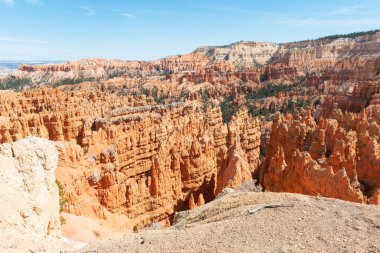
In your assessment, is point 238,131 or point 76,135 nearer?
point 76,135


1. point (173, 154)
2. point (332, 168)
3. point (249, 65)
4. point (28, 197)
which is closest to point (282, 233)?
point (28, 197)

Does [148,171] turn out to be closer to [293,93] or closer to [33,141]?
[33,141]

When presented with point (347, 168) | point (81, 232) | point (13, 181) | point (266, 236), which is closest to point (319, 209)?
point (266, 236)

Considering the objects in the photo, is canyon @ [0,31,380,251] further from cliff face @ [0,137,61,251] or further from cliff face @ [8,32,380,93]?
cliff face @ [8,32,380,93]

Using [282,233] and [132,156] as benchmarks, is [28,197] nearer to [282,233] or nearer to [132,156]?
[282,233]

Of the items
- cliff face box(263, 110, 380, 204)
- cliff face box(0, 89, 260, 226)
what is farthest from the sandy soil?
cliff face box(0, 89, 260, 226)

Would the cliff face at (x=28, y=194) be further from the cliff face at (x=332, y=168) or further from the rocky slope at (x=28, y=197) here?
the cliff face at (x=332, y=168)
